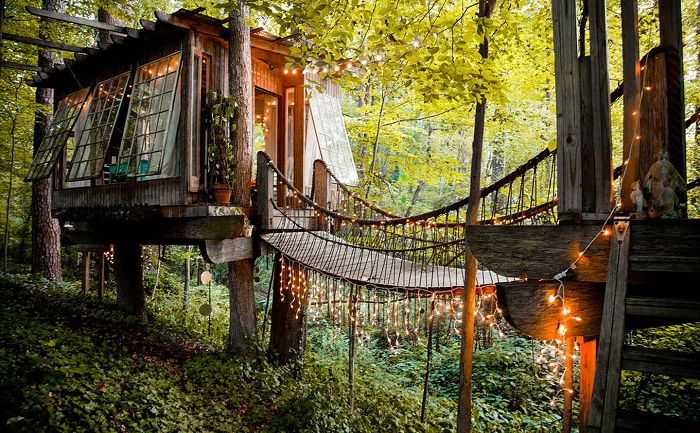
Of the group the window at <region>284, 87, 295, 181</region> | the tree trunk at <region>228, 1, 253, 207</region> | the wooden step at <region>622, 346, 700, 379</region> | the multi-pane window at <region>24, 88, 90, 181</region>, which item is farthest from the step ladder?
the multi-pane window at <region>24, 88, 90, 181</region>

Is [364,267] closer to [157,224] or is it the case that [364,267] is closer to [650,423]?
[157,224]

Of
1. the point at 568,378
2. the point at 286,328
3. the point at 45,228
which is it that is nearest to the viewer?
the point at 568,378

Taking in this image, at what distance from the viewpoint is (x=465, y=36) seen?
3.89 meters

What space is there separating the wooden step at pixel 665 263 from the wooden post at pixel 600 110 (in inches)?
13.8

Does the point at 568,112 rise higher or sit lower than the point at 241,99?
lower

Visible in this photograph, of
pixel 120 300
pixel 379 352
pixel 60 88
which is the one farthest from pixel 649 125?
pixel 60 88

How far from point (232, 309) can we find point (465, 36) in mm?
5255

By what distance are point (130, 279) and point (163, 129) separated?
153 inches

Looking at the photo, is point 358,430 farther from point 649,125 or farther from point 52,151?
point 52,151

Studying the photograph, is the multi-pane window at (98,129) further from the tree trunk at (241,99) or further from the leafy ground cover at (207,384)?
the leafy ground cover at (207,384)

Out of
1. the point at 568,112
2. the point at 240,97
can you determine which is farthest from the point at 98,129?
the point at 568,112

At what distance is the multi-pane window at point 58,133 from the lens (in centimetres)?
A: 784

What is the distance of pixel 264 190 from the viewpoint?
19.8ft

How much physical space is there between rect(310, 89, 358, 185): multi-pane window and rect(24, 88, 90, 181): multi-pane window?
15.4ft
